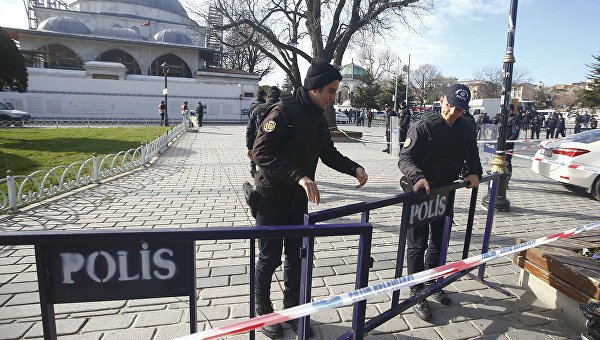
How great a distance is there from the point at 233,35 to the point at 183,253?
2203cm

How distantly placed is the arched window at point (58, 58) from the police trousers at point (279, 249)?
50610 millimetres

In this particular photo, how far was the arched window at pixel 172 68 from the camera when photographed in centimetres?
4770

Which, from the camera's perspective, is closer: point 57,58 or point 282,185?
point 282,185

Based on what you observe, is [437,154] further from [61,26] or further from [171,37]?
[61,26]

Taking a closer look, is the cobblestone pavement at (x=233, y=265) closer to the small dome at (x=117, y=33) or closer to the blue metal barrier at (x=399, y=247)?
the blue metal barrier at (x=399, y=247)

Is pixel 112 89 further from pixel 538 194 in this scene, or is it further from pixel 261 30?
pixel 538 194

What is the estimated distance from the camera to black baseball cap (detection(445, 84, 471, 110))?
2.94 metres

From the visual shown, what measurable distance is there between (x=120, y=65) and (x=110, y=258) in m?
42.0

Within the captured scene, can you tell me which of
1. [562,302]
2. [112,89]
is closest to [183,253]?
[562,302]

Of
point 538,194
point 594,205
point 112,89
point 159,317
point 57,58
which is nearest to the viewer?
point 159,317

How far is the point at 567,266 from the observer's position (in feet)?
9.39

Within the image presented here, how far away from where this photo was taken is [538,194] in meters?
7.59

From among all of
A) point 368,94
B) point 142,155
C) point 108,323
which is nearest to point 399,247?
point 108,323

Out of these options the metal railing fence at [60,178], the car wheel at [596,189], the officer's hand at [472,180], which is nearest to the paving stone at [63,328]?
the officer's hand at [472,180]
